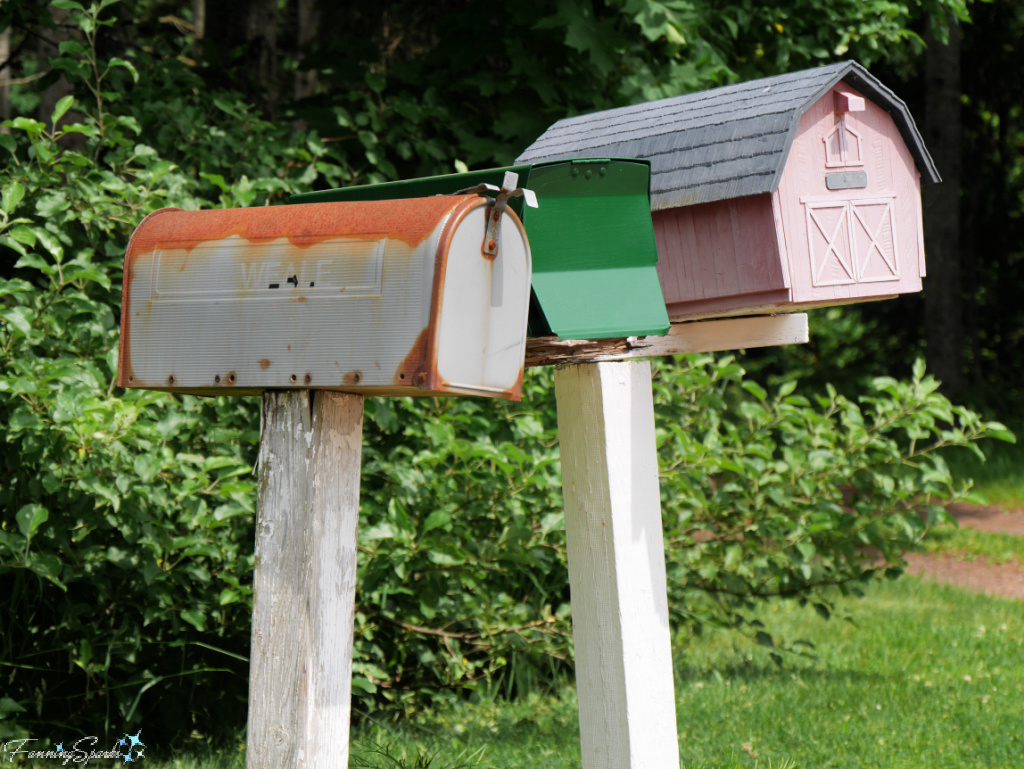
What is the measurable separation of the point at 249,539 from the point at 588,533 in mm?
1505

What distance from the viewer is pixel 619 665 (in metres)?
1.98

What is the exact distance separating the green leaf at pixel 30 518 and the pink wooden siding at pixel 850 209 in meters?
1.90

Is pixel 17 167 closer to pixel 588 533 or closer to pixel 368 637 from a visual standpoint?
pixel 368 637

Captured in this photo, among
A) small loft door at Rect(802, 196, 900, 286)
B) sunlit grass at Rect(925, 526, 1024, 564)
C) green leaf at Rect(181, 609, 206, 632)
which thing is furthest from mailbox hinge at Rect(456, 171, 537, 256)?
sunlit grass at Rect(925, 526, 1024, 564)

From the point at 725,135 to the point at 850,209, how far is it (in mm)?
336

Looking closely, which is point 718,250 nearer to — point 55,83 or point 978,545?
point 55,83

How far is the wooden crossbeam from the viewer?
1.91 m

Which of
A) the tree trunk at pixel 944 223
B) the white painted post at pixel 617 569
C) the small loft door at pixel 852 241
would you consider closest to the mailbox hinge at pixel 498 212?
the white painted post at pixel 617 569

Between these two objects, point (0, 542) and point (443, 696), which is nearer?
point (0, 542)

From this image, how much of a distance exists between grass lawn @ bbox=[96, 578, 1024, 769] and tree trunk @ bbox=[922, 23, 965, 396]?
604cm

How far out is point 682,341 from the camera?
2141 mm

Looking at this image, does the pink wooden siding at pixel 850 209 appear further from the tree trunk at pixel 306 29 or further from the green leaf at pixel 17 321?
the tree trunk at pixel 306 29

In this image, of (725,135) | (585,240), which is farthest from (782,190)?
(585,240)

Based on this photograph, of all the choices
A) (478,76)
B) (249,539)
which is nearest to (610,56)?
(478,76)
